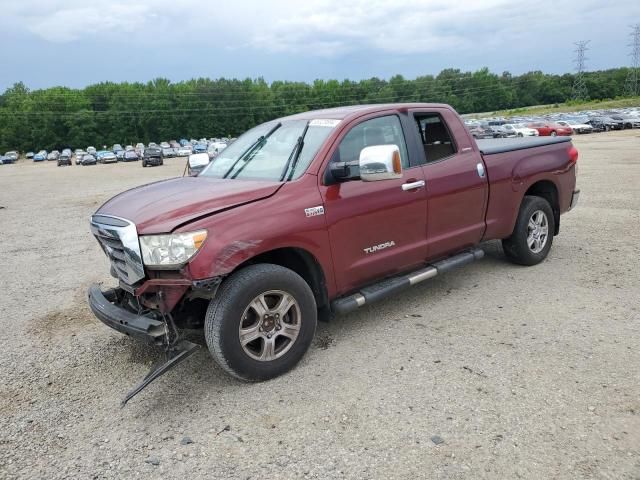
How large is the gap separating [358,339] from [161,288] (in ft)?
5.67

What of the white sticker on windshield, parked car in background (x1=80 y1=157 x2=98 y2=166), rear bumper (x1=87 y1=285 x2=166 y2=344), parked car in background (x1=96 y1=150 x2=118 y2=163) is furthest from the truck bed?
parked car in background (x1=96 y1=150 x2=118 y2=163)

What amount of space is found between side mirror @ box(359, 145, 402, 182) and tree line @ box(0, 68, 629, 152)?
118 m

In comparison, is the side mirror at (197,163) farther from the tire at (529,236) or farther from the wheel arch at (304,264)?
the tire at (529,236)

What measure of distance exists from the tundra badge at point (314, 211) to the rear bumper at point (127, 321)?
1278 millimetres

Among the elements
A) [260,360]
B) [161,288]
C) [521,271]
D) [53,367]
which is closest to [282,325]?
[260,360]

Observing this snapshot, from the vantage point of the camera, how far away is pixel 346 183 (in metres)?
4.07

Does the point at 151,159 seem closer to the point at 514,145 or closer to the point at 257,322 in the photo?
the point at 514,145

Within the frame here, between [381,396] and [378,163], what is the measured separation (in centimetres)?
162

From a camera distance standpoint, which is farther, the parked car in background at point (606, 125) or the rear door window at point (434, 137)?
the parked car in background at point (606, 125)

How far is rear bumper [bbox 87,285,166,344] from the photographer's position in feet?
11.1

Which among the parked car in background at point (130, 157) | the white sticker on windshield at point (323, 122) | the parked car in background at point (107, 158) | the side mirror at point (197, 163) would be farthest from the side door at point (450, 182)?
the parked car in background at point (130, 157)

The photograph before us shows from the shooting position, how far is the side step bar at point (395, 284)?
4.10 m

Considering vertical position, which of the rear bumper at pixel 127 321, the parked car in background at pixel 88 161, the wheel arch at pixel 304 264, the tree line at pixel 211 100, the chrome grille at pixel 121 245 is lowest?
the parked car in background at pixel 88 161

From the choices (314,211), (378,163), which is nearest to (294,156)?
(314,211)
